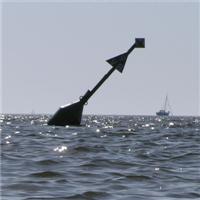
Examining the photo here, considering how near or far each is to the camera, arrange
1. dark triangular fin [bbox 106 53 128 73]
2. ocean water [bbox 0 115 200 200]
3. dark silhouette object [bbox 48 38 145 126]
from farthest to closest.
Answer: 1. dark triangular fin [bbox 106 53 128 73]
2. dark silhouette object [bbox 48 38 145 126]
3. ocean water [bbox 0 115 200 200]

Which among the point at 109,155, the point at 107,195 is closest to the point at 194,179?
the point at 107,195

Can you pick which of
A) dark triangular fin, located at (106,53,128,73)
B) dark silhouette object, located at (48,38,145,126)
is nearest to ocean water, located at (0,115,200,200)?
dark silhouette object, located at (48,38,145,126)

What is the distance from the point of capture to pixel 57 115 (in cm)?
4706

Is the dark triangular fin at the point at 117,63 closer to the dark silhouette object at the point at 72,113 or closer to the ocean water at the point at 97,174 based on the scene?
the dark silhouette object at the point at 72,113

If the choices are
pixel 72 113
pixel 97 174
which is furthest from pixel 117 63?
pixel 97 174

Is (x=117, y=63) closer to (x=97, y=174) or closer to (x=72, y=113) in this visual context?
(x=72, y=113)

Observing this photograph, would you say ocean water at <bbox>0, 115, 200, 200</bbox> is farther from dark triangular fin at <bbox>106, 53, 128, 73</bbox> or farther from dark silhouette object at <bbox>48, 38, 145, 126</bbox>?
dark triangular fin at <bbox>106, 53, 128, 73</bbox>

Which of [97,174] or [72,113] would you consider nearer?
[97,174]

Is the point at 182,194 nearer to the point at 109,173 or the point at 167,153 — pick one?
the point at 109,173

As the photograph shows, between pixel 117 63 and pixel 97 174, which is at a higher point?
pixel 117 63

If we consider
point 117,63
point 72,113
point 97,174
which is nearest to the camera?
point 97,174

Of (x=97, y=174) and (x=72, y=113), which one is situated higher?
(x=72, y=113)

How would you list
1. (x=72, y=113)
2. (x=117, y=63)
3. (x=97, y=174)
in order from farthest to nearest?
(x=117, y=63) → (x=72, y=113) → (x=97, y=174)

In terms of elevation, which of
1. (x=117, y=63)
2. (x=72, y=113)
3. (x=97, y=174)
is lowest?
(x=97, y=174)
